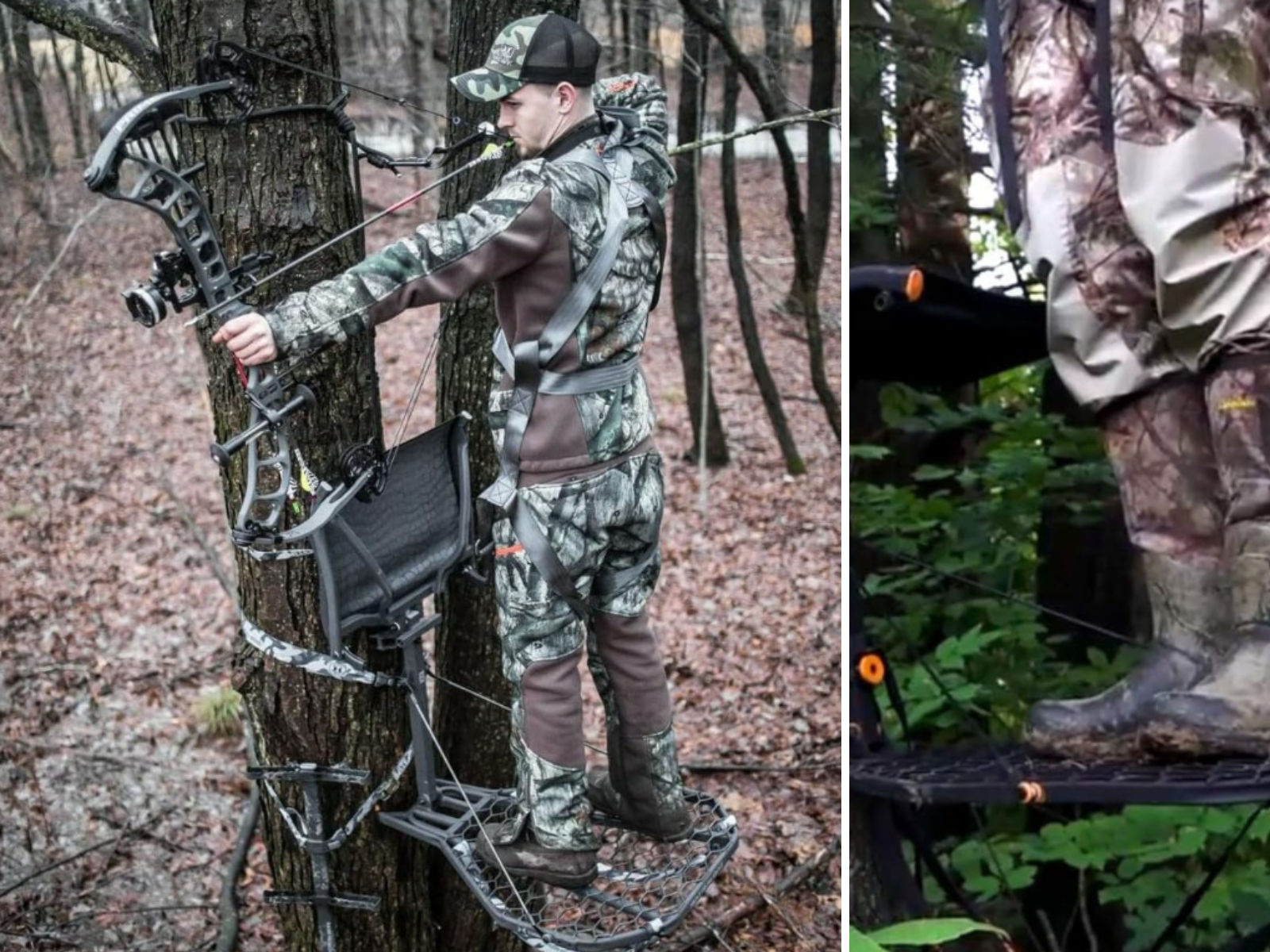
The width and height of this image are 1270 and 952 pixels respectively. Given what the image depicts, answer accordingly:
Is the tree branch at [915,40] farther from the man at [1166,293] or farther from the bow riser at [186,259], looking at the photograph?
the bow riser at [186,259]

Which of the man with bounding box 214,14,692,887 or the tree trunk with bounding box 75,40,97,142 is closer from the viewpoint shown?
the man with bounding box 214,14,692,887

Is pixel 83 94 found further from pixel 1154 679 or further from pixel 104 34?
pixel 1154 679

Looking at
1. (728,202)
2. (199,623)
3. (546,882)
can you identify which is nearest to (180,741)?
(199,623)

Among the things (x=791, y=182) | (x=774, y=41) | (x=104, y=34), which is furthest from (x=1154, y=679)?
(x=774, y=41)

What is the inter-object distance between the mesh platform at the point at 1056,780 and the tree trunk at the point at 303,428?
3.59 ft

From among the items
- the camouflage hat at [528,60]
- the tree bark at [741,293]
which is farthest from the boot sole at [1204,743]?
the tree bark at [741,293]

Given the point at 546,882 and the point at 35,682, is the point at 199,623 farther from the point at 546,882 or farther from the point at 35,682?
the point at 546,882

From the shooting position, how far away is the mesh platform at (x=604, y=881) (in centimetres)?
236

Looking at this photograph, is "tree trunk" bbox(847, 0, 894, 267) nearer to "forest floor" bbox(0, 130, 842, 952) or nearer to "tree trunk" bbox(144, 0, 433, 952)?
"forest floor" bbox(0, 130, 842, 952)

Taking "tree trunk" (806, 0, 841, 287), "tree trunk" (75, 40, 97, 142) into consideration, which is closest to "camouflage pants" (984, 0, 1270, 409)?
"tree trunk" (806, 0, 841, 287)

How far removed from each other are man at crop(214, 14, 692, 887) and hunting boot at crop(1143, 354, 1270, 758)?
3.08 feet

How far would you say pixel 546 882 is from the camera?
249cm

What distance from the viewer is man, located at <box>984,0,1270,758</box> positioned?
1.96 meters

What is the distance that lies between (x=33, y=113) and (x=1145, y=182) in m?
11.9
